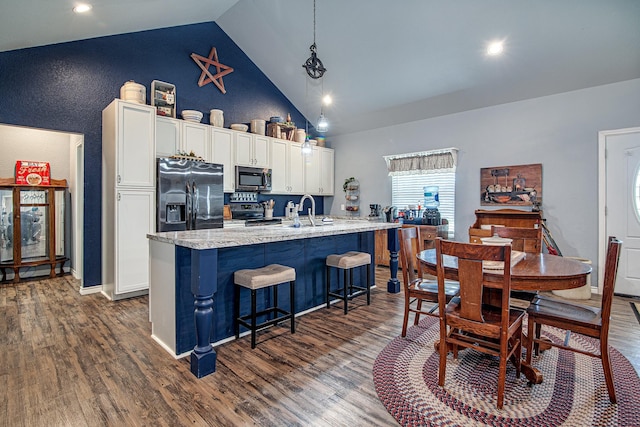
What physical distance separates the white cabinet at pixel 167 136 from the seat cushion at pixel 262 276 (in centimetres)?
259

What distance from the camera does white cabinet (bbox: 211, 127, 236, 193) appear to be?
4996 millimetres

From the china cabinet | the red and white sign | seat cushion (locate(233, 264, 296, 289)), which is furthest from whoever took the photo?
the red and white sign

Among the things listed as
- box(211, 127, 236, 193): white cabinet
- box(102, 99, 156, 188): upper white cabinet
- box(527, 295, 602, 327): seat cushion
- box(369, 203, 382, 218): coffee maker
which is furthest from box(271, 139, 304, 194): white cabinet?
box(527, 295, 602, 327): seat cushion

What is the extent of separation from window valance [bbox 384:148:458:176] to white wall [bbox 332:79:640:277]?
15cm

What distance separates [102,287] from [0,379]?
225 cm

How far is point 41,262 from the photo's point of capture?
4.93 metres

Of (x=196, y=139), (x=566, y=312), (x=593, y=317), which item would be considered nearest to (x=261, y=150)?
(x=196, y=139)

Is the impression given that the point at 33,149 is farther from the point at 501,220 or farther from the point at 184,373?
the point at 501,220

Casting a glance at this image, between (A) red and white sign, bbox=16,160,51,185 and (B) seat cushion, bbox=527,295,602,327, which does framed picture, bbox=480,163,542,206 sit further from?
(A) red and white sign, bbox=16,160,51,185

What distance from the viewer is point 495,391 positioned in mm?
2027

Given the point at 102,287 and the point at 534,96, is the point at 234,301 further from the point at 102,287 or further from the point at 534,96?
the point at 534,96

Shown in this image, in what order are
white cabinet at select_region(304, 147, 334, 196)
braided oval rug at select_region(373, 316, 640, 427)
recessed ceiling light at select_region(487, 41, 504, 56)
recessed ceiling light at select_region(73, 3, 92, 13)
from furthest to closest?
white cabinet at select_region(304, 147, 334, 196) < recessed ceiling light at select_region(487, 41, 504, 56) < recessed ceiling light at select_region(73, 3, 92, 13) < braided oval rug at select_region(373, 316, 640, 427)

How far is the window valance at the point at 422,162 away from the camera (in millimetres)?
5203

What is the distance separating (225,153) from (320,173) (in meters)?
2.17
